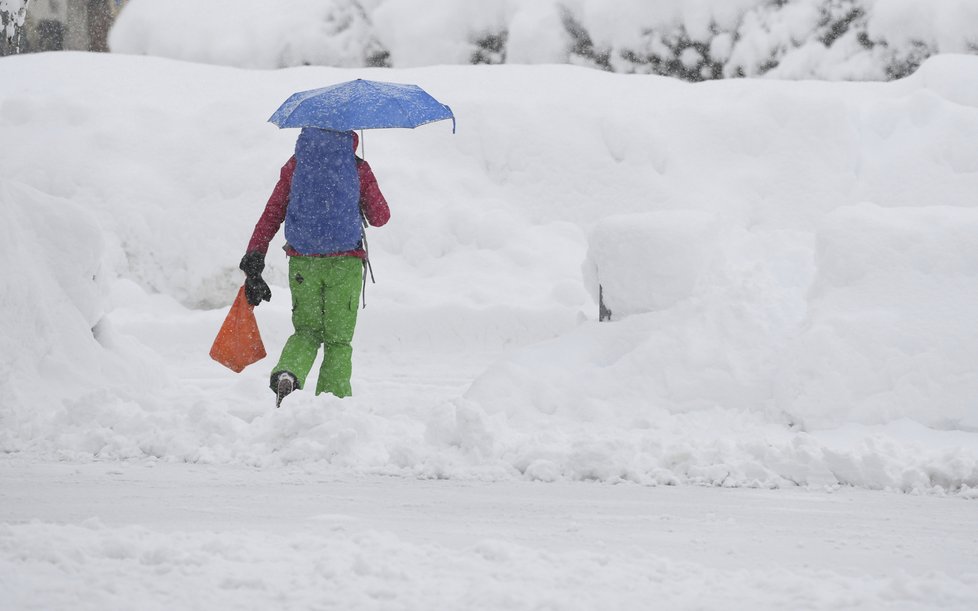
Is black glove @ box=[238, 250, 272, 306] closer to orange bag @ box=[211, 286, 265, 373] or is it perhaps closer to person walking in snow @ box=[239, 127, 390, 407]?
person walking in snow @ box=[239, 127, 390, 407]

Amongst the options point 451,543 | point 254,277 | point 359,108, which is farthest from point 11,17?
point 451,543

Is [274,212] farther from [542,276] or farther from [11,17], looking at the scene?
[542,276]

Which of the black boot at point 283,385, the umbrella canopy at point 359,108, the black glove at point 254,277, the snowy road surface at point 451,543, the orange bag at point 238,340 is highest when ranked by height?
the umbrella canopy at point 359,108

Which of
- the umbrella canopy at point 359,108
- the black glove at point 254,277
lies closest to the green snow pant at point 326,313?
the black glove at point 254,277

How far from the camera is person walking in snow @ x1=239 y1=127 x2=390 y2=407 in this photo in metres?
5.21

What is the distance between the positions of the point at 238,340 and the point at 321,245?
27.8 inches

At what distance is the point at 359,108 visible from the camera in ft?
17.4

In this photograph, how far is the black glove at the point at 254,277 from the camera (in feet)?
17.7

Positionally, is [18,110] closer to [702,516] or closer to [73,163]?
[73,163]

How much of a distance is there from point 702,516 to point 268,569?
4.86 feet

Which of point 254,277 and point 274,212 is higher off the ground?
point 274,212

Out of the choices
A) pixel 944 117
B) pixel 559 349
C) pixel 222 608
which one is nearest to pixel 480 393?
pixel 559 349

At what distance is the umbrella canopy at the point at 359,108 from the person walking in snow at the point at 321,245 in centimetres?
8

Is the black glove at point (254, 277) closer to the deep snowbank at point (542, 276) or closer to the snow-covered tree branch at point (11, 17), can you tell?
the deep snowbank at point (542, 276)
